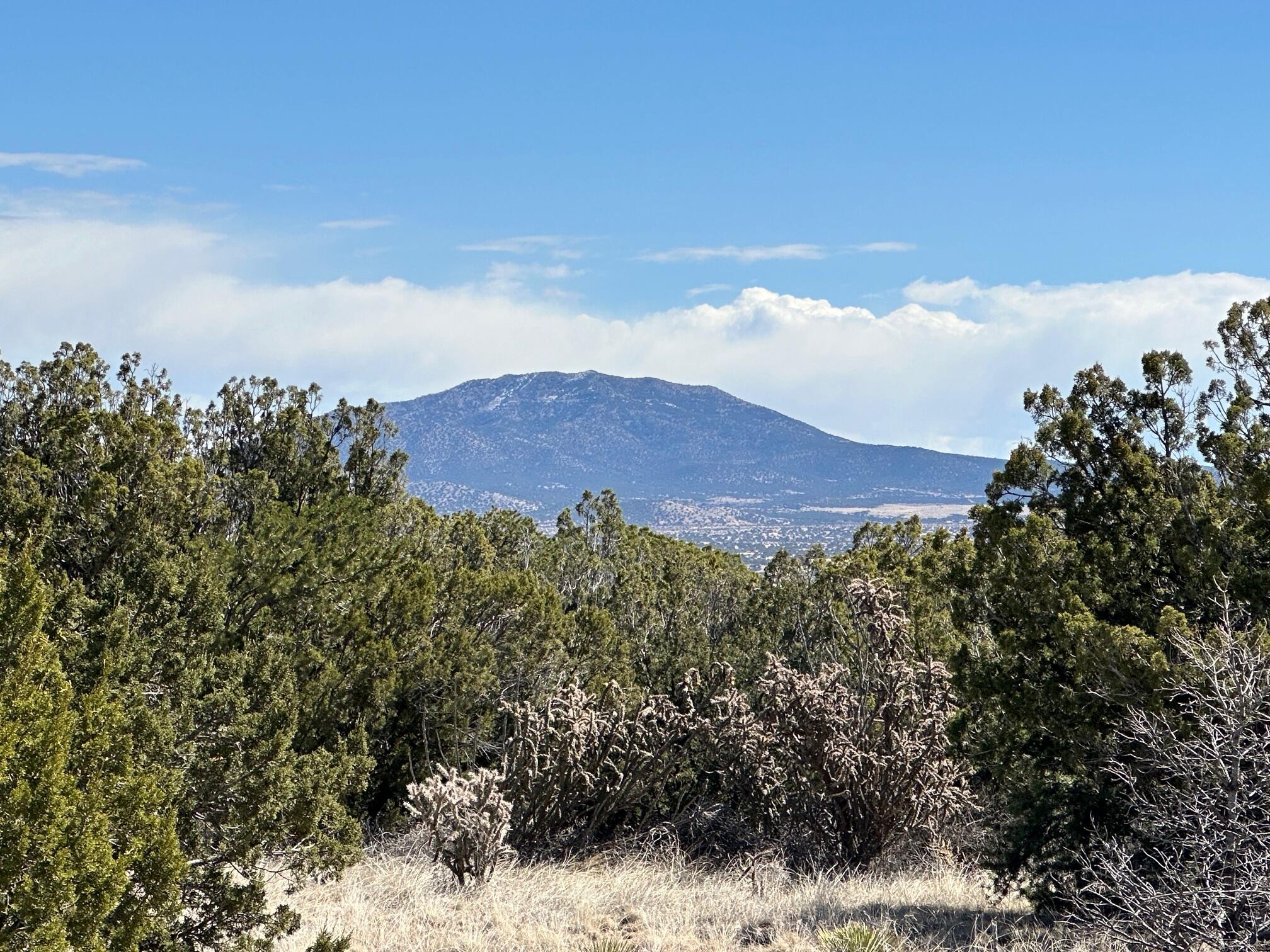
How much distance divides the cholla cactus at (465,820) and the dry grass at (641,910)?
24 cm

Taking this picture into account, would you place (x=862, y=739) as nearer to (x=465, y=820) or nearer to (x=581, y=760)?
(x=581, y=760)

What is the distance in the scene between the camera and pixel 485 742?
531 inches

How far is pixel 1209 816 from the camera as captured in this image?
6.41 m

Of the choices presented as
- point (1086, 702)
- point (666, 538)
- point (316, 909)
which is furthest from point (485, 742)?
point (666, 538)

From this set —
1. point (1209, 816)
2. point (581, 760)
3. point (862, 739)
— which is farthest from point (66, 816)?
point (862, 739)

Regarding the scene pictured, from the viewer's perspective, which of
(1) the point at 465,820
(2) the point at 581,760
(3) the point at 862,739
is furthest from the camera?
(2) the point at 581,760

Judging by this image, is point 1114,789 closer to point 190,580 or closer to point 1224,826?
point 1224,826

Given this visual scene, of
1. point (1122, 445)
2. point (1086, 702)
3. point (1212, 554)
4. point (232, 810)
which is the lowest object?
point (232, 810)

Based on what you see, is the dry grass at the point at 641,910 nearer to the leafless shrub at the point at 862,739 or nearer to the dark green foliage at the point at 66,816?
the leafless shrub at the point at 862,739

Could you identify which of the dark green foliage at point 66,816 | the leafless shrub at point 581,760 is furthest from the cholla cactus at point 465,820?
the dark green foliage at point 66,816

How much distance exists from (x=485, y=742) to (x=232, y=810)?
19.7 feet

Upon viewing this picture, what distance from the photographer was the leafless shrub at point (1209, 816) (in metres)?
6.23

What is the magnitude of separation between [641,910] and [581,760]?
312 cm

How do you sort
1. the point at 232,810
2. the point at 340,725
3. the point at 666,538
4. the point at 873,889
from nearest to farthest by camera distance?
the point at 232,810 < the point at 873,889 < the point at 340,725 < the point at 666,538
